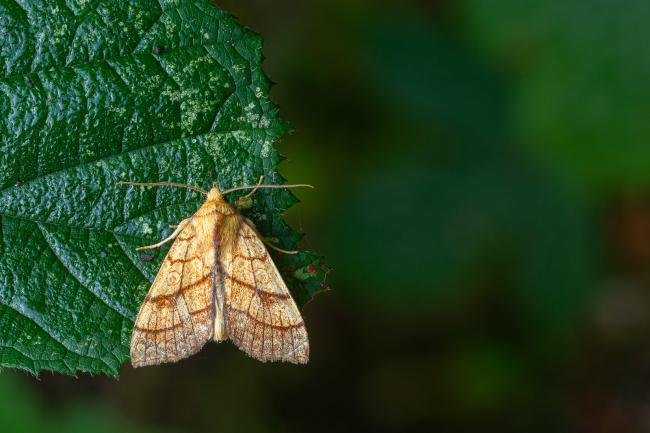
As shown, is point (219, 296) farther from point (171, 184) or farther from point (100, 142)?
point (100, 142)

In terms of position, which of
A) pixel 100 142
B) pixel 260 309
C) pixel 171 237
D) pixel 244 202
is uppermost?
pixel 100 142

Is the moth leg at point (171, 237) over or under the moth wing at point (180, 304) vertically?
over

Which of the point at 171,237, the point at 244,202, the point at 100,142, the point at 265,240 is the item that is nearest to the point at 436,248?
the point at 265,240

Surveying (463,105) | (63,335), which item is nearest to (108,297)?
(63,335)

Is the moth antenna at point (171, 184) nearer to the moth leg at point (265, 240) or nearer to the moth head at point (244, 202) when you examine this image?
the moth head at point (244, 202)

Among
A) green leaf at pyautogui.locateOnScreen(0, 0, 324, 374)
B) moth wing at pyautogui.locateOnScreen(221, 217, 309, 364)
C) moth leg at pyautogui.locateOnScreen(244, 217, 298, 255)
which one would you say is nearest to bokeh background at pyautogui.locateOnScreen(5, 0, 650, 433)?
moth wing at pyautogui.locateOnScreen(221, 217, 309, 364)

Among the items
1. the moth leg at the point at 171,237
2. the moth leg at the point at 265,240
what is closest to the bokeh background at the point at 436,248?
the moth leg at the point at 265,240
